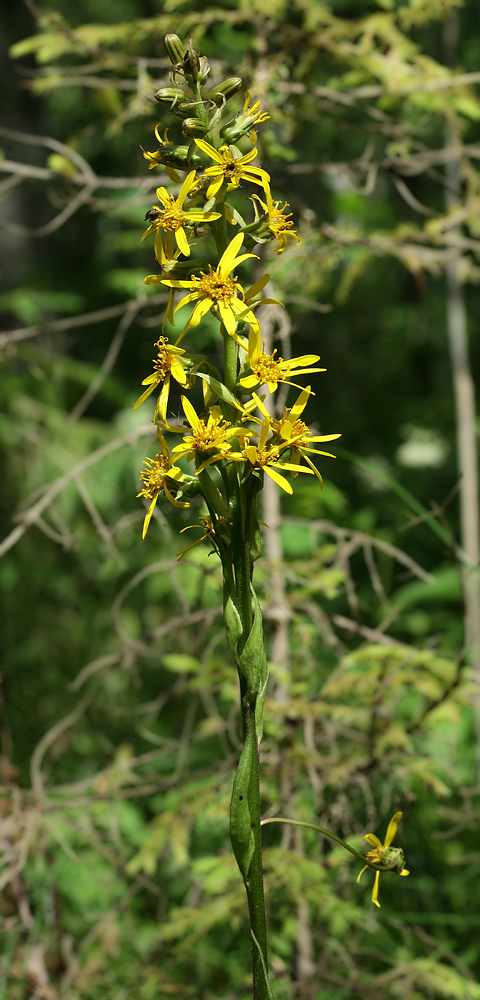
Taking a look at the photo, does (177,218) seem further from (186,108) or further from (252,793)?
(252,793)

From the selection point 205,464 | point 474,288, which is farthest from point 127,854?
point 474,288

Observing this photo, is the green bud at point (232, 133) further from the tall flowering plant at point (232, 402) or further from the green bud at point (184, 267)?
the green bud at point (184, 267)

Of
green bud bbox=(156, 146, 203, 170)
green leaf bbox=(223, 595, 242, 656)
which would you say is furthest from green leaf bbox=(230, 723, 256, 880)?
green bud bbox=(156, 146, 203, 170)

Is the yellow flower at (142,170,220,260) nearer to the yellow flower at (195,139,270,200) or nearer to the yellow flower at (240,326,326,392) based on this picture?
the yellow flower at (195,139,270,200)

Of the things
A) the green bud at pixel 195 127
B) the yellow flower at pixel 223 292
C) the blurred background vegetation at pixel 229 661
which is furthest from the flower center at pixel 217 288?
the blurred background vegetation at pixel 229 661

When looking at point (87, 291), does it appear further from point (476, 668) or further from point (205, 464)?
point (205, 464)

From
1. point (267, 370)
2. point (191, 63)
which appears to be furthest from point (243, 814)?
point (191, 63)
